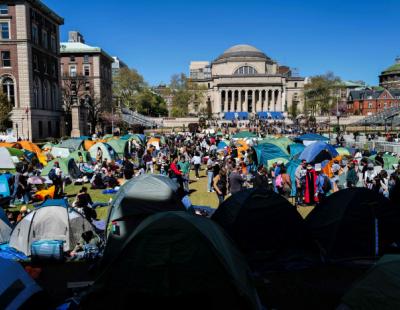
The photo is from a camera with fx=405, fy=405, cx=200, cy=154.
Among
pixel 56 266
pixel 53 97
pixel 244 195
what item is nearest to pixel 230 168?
pixel 244 195

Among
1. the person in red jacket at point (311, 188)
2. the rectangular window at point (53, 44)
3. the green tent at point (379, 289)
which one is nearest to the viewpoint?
the green tent at point (379, 289)

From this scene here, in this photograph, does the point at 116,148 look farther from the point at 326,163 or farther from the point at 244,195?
the point at 244,195

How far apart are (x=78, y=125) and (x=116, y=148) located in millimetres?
19202

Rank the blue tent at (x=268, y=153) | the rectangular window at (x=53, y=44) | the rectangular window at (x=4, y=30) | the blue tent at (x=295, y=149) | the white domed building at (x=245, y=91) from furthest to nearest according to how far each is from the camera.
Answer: the white domed building at (x=245, y=91)
the rectangular window at (x=53, y=44)
the rectangular window at (x=4, y=30)
the blue tent at (x=295, y=149)
the blue tent at (x=268, y=153)

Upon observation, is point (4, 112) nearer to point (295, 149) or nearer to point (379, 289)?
point (295, 149)

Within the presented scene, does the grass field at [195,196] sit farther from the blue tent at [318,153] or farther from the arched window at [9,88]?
the arched window at [9,88]

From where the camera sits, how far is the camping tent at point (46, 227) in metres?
9.88

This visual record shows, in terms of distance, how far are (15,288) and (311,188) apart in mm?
10366

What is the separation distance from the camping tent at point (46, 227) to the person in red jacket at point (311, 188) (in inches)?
308

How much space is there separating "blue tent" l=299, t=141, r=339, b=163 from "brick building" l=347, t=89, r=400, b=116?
268 feet

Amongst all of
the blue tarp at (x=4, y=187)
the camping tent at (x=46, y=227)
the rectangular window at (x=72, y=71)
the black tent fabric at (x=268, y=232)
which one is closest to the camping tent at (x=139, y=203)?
the camping tent at (x=46, y=227)

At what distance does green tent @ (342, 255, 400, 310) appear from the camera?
16.6 ft

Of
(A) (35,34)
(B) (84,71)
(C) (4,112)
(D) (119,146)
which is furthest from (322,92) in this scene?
(D) (119,146)

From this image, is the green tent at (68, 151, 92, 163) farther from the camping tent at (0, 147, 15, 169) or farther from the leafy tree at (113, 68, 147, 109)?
the leafy tree at (113, 68, 147, 109)
